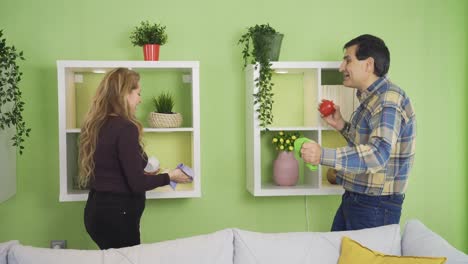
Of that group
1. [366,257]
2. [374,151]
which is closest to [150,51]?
[374,151]

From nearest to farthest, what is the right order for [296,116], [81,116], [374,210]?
[374,210] → [81,116] → [296,116]

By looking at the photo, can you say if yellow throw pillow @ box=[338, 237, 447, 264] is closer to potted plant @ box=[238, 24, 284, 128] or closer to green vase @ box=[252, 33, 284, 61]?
potted plant @ box=[238, 24, 284, 128]

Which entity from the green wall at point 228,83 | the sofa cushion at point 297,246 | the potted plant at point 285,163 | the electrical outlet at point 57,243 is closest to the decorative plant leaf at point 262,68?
the potted plant at point 285,163

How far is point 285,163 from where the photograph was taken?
11.1 feet

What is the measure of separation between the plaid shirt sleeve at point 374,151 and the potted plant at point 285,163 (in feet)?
2.44

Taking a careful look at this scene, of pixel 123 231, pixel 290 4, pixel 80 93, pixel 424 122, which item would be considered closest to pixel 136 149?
pixel 123 231

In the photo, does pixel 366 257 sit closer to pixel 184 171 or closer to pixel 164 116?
pixel 184 171

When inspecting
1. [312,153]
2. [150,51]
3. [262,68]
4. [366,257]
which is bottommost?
[366,257]

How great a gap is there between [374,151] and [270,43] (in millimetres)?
1018

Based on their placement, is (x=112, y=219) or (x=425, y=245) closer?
(x=425, y=245)

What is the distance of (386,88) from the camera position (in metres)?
2.76

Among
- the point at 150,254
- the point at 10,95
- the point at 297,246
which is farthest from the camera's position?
the point at 10,95

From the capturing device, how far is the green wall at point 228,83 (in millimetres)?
3432

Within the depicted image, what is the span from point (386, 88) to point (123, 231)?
1442 mm
